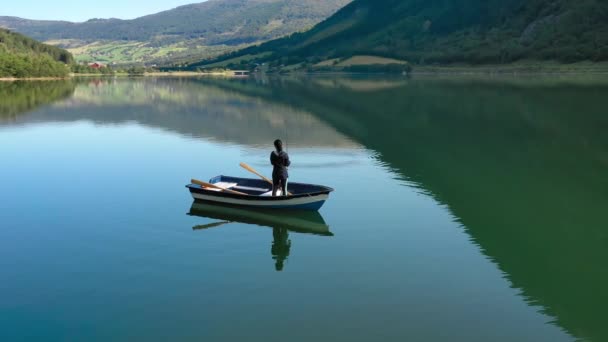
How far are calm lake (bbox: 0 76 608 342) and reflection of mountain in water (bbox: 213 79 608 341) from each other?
0.51 feet

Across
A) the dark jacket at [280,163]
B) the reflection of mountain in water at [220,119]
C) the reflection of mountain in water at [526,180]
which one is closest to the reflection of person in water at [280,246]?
the dark jacket at [280,163]

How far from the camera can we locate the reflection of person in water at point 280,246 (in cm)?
2344

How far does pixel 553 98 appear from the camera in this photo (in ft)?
340

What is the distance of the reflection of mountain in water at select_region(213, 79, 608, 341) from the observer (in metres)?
21.4

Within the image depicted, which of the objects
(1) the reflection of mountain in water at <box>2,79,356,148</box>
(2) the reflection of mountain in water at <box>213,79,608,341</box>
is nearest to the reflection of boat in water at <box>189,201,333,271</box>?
(2) the reflection of mountain in water at <box>213,79,608,341</box>

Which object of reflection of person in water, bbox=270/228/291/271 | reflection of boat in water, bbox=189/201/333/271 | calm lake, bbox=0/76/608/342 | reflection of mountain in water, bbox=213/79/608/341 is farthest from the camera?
reflection of boat in water, bbox=189/201/333/271

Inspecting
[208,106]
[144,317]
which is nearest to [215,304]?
[144,317]

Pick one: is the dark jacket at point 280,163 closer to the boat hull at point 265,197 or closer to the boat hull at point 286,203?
the boat hull at point 265,197

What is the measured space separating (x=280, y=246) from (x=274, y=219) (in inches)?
168

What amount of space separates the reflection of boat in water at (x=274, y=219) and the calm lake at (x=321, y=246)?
0.14 m

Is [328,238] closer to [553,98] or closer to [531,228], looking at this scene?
[531,228]

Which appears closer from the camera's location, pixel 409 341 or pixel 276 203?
pixel 409 341

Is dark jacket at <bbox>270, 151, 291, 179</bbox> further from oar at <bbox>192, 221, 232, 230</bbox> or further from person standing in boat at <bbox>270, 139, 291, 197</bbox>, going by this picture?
oar at <bbox>192, 221, 232, 230</bbox>

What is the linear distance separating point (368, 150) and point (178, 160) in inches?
655
